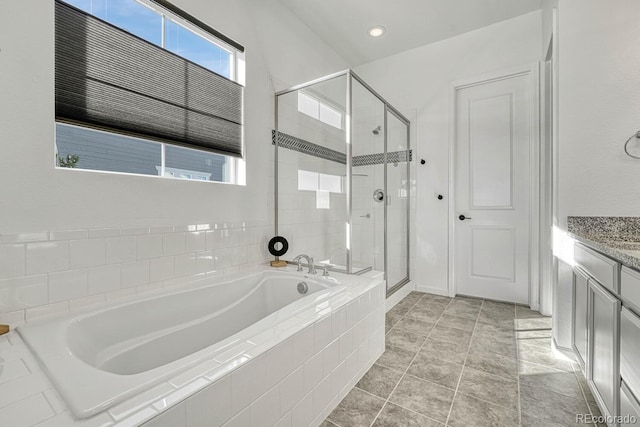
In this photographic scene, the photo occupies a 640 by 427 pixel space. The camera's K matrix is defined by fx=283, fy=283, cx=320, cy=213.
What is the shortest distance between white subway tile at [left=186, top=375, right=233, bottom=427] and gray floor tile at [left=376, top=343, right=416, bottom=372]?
1263 mm

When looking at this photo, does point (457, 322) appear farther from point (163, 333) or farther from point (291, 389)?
point (163, 333)

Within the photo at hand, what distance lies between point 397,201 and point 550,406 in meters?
2.11

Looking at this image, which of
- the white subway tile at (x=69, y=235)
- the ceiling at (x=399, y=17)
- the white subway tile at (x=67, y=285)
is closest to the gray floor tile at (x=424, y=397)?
the white subway tile at (x=67, y=285)

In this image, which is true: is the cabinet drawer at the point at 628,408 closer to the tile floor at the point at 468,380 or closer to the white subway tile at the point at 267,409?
the tile floor at the point at 468,380

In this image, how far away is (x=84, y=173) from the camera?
4.63ft

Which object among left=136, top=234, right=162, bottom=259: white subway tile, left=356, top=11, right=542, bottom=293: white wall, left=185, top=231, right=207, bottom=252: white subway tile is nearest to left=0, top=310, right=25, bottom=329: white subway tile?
left=136, top=234, right=162, bottom=259: white subway tile

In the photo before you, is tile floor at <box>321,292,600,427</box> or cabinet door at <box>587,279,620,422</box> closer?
cabinet door at <box>587,279,620,422</box>

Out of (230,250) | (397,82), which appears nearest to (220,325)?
(230,250)

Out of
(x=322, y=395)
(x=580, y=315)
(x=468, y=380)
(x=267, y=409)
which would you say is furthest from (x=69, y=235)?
(x=580, y=315)

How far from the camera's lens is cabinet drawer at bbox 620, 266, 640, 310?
1007 mm

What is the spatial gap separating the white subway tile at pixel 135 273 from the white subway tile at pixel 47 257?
0.25 meters

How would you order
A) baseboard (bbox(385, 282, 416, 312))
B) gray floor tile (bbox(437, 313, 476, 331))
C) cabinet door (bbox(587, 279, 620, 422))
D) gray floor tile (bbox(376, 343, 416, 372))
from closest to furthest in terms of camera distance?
cabinet door (bbox(587, 279, 620, 422)), gray floor tile (bbox(376, 343, 416, 372)), gray floor tile (bbox(437, 313, 476, 331)), baseboard (bbox(385, 282, 416, 312))

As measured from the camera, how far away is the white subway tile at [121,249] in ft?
4.89

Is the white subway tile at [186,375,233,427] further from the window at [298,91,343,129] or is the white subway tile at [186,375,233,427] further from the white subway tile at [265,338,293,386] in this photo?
the window at [298,91,343,129]
